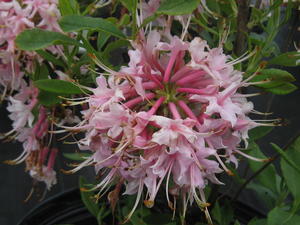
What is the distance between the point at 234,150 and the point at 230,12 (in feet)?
0.80

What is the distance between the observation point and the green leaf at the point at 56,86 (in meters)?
0.46

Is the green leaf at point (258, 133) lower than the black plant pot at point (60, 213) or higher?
higher

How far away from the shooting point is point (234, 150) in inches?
17.6

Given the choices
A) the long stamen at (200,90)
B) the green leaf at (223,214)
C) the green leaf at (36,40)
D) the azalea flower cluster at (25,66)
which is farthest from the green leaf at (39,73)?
the green leaf at (223,214)

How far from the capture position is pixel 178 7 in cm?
39

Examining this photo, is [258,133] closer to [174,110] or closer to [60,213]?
[174,110]

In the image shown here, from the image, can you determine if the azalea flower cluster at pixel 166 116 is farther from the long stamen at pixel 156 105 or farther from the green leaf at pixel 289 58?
the green leaf at pixel 289 58

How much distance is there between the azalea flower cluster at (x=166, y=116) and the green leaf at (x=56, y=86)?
0.05 meters

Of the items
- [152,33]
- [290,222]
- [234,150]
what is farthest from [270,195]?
[152,33]

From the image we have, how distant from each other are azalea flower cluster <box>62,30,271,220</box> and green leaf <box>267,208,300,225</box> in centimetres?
→ 11

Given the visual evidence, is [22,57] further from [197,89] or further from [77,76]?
[197,89]

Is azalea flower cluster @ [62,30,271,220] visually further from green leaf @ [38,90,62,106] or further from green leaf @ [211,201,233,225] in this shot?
green leaf @ [211,201,233,225]

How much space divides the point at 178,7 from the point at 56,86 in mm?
174

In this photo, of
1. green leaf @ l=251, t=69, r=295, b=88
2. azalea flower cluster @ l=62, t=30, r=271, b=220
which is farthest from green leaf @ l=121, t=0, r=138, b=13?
green leaf @ l=251, t=69, r=295, b=88
